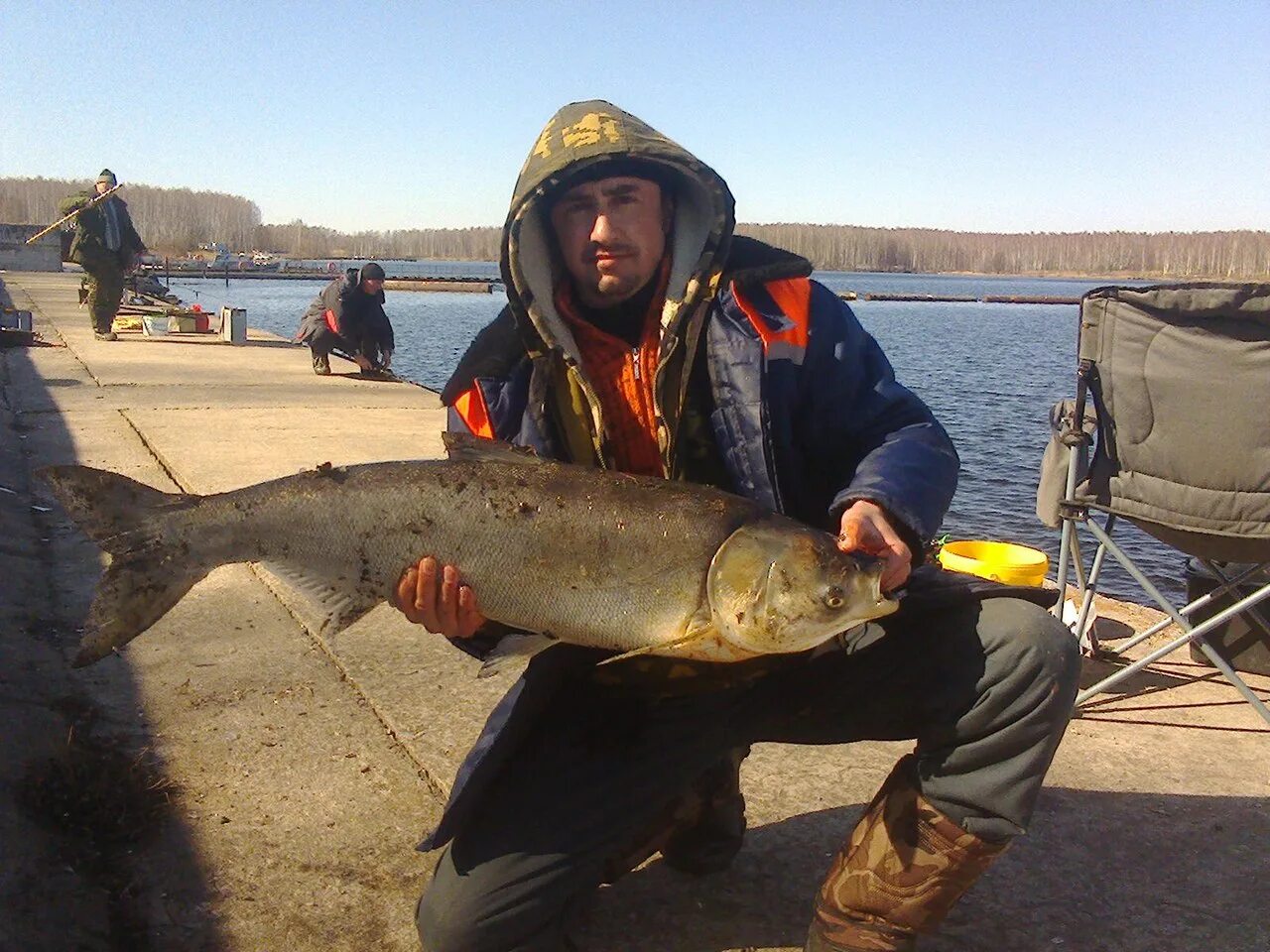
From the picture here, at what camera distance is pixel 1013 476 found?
16844 millimetres

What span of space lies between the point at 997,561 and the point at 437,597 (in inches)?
144

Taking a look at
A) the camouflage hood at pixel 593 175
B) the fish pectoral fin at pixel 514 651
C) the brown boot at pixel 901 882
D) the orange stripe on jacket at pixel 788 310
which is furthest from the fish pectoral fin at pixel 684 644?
the camouflage hood at pixel 593 175

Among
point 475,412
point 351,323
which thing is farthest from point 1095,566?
point 351,323

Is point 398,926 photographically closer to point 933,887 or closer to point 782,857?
point 782,857

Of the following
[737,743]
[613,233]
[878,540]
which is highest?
[613,233]

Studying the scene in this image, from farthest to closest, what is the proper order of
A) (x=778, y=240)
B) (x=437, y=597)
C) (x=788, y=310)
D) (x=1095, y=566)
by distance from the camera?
(x=778, y=240)
(x=1095, y=566)
(x=788, y=310)
(x=437, y=597)

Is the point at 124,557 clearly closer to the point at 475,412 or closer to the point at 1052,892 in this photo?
the point at 475,412

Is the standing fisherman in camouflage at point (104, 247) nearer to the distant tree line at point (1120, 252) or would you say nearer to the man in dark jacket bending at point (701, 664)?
the man in dark jacket bending at point (701, 664)

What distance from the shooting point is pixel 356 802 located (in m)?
3.40

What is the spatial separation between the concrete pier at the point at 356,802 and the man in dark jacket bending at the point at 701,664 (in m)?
0.19

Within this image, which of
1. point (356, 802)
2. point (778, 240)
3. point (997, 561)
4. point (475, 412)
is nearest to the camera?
point (475, 412)

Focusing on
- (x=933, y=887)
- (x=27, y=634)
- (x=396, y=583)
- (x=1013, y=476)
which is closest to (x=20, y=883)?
(x=396, y=583)

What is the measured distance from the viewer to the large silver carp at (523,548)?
2541 mm

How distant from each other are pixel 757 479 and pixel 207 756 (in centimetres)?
207
